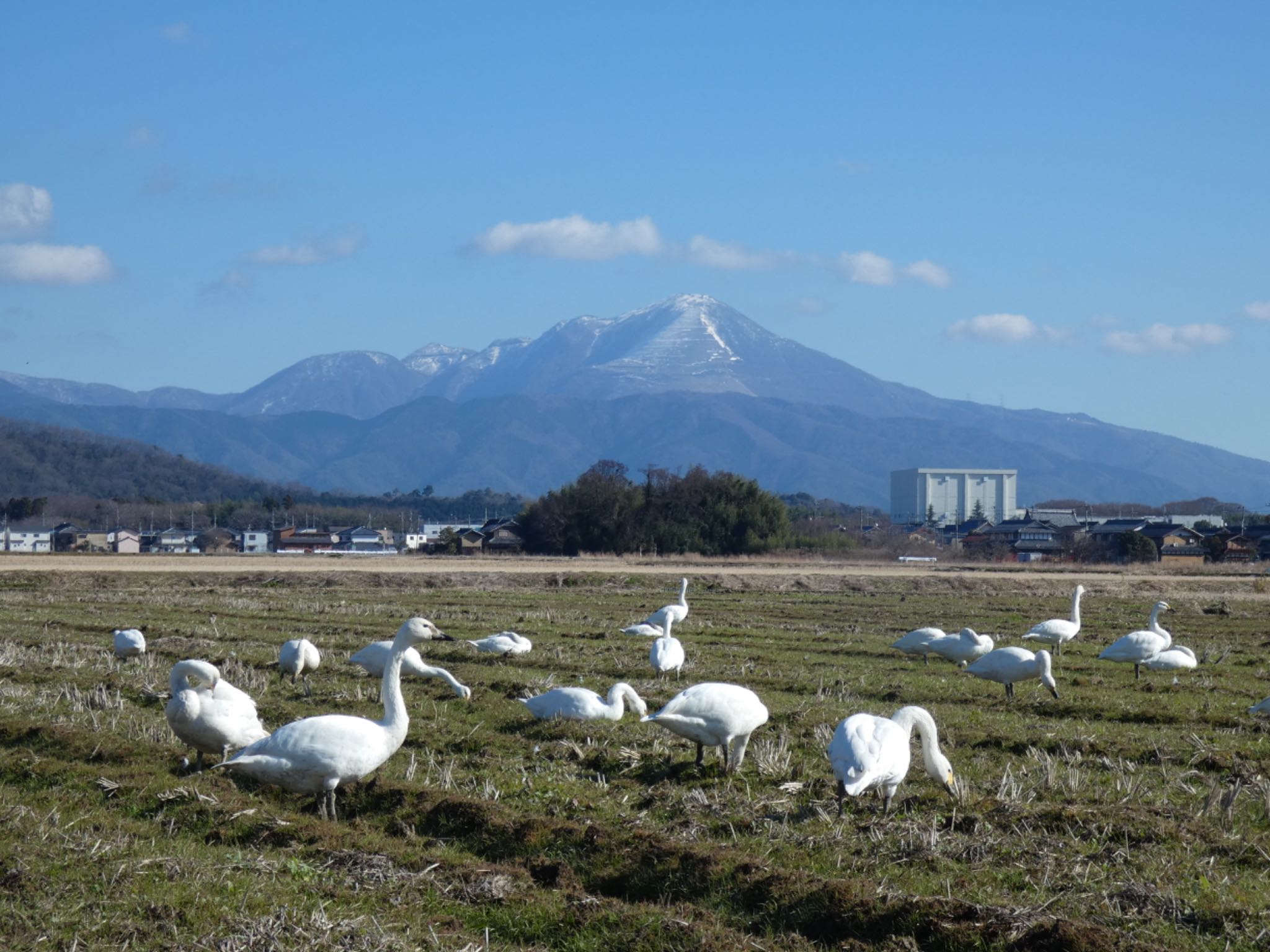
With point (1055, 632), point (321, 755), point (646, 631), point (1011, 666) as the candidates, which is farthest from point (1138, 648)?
point (321, 755)

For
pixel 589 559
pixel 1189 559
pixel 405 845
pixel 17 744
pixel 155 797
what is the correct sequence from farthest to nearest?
1. pixel 1189 559
2. pixel 589 559
3. pixel 17 744
4. pixel 155 797
5. pixel 405 845

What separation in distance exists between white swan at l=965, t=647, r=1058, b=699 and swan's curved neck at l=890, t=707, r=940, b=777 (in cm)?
693

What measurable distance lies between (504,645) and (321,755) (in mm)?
11403

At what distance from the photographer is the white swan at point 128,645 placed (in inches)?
809

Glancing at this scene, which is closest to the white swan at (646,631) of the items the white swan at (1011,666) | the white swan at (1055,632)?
the white swan at (1055,632)

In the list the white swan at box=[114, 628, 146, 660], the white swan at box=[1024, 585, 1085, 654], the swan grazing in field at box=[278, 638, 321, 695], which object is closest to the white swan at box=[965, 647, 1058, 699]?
the white swan at box=[1024, 585, 1085, 654]

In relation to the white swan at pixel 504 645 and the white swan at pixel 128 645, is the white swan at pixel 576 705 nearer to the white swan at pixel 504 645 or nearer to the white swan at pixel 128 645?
the white swan at pixel 504 645

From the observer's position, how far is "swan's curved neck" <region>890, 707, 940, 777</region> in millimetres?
10367

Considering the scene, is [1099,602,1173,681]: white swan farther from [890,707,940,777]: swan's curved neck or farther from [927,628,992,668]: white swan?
[890,707,940,777]: swan's curved neck

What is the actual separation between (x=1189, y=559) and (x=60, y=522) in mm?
131949

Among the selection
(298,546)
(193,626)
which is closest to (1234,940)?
(193,626)

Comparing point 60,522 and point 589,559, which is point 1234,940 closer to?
point 589,559

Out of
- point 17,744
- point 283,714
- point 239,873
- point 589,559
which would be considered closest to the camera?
point 239,873

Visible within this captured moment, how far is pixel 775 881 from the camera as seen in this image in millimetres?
8258
